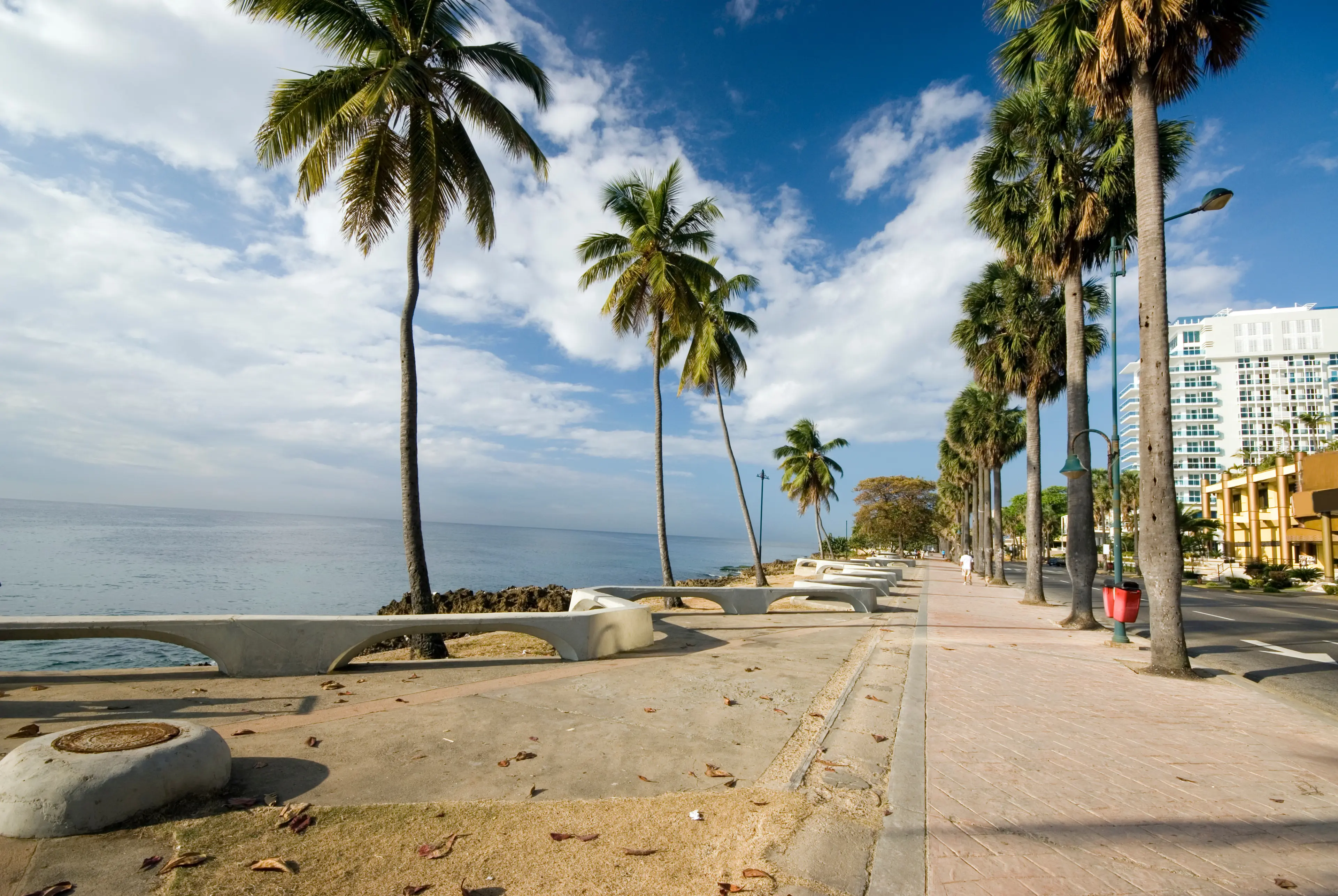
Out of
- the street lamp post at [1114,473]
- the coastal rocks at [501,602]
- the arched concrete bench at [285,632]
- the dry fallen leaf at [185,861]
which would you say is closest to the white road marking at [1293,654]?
the street lamp post at [1114,473]

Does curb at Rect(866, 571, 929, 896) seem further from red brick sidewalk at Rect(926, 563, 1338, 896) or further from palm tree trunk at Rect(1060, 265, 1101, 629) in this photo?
palm tree trunk at Rect(1060, 265, 1101, 629)

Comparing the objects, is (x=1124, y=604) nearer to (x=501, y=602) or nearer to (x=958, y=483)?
(x=501, y=602)

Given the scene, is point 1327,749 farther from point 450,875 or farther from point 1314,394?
point 1314,394

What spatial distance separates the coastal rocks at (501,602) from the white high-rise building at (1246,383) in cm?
11876

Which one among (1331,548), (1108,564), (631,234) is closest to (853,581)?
(631,234)

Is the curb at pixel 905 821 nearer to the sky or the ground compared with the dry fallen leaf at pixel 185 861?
nearer to the ground

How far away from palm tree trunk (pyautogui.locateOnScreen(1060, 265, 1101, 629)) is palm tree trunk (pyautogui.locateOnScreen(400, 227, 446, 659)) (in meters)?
12.7

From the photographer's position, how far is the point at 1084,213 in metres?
13.1

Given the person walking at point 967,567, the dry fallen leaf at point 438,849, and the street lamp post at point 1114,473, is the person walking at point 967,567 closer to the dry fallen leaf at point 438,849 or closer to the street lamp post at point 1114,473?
the street lamp post at point 1114,473

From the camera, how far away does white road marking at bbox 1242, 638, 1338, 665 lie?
10773 millimetres

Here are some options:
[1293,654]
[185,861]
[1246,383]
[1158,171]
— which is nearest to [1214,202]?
[1158,171]

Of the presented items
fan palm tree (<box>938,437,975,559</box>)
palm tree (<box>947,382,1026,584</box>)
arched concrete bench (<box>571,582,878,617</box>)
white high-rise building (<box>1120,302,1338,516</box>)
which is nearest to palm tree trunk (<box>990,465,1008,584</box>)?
palm tree (<box>947,382,1026,584</box>)

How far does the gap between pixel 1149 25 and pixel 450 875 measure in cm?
1261

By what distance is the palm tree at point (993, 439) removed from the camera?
1240 inches
